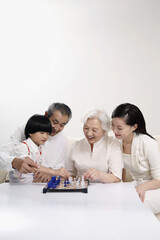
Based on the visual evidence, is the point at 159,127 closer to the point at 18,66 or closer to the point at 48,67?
the point at 48,67

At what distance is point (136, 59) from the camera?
3.39 m

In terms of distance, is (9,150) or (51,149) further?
(51,149)

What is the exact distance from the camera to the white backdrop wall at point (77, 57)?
338cm

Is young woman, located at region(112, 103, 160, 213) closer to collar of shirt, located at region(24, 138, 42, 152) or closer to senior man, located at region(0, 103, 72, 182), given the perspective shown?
senior man, located at region(0, 103, 72, 182)

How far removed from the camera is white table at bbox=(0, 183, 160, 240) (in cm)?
100

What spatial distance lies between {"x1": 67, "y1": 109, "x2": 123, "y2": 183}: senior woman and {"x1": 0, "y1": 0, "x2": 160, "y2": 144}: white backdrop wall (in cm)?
117

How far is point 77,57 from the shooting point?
→ 346 cm

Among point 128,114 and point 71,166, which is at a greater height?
point 128,114

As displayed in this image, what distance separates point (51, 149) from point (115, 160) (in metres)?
0.65

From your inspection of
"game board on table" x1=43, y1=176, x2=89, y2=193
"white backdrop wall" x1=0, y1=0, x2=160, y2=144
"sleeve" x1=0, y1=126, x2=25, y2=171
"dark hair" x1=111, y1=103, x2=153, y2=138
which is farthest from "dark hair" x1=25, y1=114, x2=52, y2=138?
"white backdrop wall" x1=0, y1=0, x2=160, y2=144

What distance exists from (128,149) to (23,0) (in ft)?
7.95

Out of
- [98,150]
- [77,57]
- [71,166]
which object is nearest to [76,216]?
[98,150]

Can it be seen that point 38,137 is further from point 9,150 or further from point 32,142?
point 9,150

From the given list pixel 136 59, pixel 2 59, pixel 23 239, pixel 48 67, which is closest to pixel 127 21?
pixel 136 59
